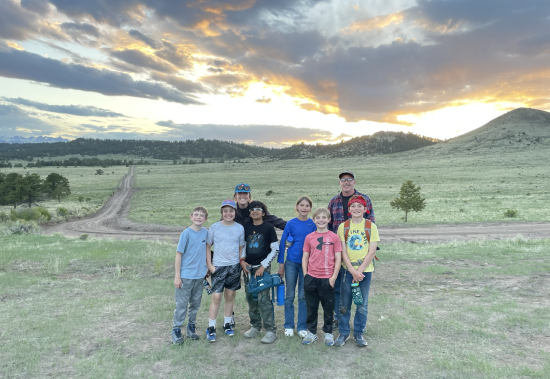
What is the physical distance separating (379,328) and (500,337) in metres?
2.08

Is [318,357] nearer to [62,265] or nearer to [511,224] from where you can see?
[62,265]

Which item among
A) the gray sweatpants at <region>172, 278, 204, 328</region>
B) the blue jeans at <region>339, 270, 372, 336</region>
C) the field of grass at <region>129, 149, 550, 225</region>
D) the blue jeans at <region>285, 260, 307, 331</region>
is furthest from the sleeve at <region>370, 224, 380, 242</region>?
the field of grass at <region>129, 149, 550, 225</region>

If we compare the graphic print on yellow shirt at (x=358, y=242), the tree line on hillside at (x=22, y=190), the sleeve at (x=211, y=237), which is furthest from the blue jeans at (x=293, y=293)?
the tree line on hillside at (x=22, y=190)

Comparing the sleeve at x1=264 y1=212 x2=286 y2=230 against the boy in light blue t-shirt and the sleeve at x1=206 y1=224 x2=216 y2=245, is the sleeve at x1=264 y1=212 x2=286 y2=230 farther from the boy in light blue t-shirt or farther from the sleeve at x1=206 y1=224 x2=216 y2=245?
the boy in light blue t-shirt

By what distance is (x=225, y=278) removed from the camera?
5816mm

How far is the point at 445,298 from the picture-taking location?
7.92 m

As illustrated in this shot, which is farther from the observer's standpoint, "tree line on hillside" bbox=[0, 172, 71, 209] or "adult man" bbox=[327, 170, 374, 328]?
"tree line on hillside" bbox=[0, 172, 71, 209]

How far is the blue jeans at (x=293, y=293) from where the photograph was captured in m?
5.88

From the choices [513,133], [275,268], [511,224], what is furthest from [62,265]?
[513,133]

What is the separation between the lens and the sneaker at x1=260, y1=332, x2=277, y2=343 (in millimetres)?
5711

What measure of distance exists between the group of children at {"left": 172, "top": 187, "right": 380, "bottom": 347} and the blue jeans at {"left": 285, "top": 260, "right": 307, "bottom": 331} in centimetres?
2

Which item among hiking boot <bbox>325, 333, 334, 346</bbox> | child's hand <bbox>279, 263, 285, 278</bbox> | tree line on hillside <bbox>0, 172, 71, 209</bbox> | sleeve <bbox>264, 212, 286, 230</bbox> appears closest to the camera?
hiking boot <bbox>325, 333, 334, 346</bbox>

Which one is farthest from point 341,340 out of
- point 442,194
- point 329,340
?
point 442,194

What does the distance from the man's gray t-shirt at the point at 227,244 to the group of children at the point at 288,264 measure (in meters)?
0.02
